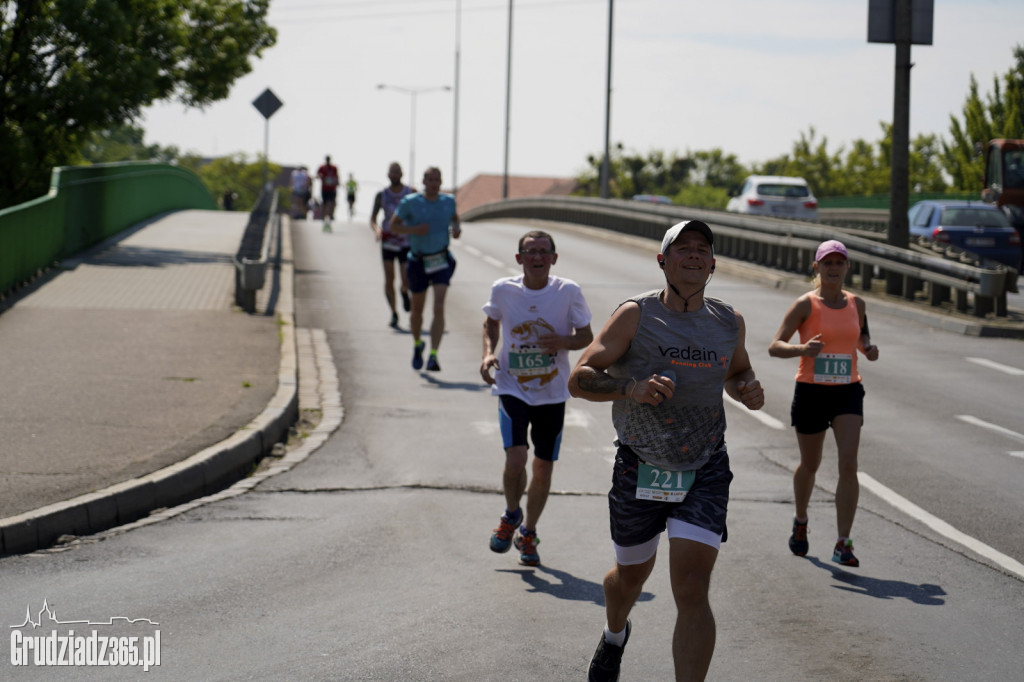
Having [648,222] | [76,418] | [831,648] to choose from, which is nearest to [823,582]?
[831,648]

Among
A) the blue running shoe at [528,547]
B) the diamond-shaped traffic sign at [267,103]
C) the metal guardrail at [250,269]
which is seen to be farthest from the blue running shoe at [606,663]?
the diamond-shaped traffic sign at [267,103]

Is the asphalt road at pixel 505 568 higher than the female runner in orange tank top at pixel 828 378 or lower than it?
lower

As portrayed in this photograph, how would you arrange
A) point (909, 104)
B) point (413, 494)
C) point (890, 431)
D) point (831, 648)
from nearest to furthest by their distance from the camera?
point (831, 648) → point (413, 494) → point (890, 431) → point (909, 104)

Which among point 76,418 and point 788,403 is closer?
point 76,418


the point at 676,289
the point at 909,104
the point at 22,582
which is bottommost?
the point at 22,582

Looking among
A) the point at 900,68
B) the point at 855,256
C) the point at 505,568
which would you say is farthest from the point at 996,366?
the point at 505,568

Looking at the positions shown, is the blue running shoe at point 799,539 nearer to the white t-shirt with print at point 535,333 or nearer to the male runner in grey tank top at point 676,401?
the white t-shirt with print at point 535,333

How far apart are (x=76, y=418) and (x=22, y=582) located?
395 cm

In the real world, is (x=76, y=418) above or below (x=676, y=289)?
below

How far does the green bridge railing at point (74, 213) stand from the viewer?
60.9ft

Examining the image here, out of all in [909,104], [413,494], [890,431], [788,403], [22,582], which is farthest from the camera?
[909,104]

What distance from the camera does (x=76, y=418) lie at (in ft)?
34.7

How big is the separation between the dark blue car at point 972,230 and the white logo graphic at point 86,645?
2352 cm

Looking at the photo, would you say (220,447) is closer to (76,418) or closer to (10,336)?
(76,418)
